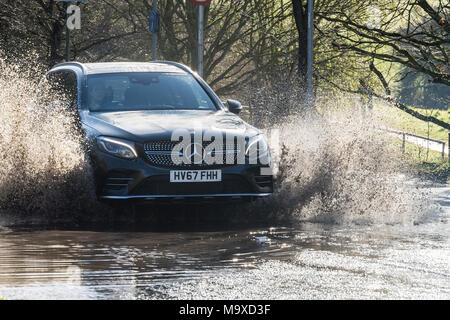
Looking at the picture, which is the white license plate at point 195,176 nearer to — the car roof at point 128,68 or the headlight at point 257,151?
the headlight at point 257,151

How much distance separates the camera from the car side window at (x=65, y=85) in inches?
453

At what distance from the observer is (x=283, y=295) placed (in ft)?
20.6

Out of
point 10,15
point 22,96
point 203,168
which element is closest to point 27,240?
point 203,168

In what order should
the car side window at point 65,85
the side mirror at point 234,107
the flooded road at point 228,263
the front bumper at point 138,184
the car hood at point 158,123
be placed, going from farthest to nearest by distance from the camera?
the side mirror at point 234,107
the car side window at point 65,85
the car hood at point 158,123
the front bumper at point 138,184
the flooded road at point 228,263

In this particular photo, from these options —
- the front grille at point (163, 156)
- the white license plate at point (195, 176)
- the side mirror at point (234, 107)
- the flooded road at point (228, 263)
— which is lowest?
the flooded road at point (228, 263)

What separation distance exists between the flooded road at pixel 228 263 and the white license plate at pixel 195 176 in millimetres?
527

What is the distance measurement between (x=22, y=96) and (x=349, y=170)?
13.2ft

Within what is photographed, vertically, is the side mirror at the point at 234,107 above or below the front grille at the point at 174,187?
above

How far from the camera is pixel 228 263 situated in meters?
7.64

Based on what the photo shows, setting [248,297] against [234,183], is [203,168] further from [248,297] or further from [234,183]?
[248,297]

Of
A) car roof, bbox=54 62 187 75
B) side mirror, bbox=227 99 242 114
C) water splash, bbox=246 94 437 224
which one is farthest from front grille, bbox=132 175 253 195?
car roof, bbox=54 62 187 75

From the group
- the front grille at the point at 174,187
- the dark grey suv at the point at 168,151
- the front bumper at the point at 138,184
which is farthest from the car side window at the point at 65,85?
the front grille at the point at 174,187

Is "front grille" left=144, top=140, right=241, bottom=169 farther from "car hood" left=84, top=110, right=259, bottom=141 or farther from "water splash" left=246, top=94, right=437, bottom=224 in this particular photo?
"water splash" left=246, top=94, right=437, bottom=224

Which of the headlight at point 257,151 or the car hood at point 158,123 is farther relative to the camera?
the headlight at point 257,151
